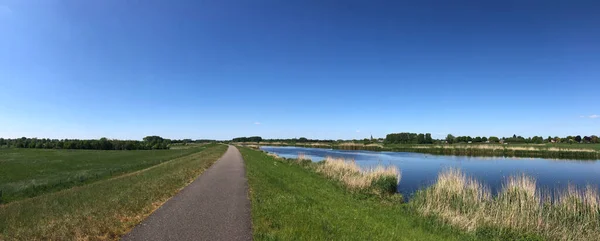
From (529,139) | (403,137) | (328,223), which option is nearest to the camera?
(328,223)

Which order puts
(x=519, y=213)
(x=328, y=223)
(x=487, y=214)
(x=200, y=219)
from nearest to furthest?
(x=200, y=219) → (x=328, y=223) → (x=519, y=213) → (x=487, y=214)

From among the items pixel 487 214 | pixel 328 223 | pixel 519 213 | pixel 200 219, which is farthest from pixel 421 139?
pixel 200 219

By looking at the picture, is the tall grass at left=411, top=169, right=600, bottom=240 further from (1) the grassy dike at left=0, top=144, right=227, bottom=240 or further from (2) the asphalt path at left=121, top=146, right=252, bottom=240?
(1) the grassy dike at left=0, top=144, right=227, bottom=240

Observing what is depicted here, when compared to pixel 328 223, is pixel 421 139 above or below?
above

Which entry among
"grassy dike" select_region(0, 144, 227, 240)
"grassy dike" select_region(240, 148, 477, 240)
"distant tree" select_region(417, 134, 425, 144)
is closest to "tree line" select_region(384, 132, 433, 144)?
"distant tree" select_region(417, 134, 425, 144)

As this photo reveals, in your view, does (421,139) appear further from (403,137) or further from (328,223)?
(328,223)

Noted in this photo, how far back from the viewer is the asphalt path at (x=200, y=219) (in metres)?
7.09

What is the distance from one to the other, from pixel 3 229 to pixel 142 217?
3.36 metres

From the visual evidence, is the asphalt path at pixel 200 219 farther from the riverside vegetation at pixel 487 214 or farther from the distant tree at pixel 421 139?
the distant tree at pixel 421 139

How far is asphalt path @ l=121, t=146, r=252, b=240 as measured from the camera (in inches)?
279

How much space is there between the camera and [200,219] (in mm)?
8414

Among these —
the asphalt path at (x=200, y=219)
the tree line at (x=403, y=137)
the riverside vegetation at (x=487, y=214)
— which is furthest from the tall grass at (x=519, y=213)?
the tree line at (x=403, y=137)

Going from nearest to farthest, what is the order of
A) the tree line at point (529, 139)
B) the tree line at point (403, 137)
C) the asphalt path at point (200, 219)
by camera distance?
the asphalt path at point (200, 219)
the tree line at point (529, 139)
the tree line at point (403, 137)

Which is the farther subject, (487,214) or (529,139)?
(529,139)
